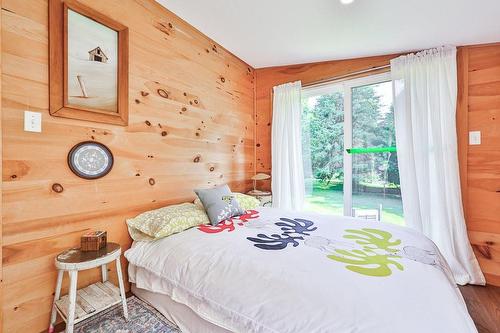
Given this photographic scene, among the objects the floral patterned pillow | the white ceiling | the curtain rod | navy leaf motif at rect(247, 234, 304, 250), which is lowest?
navy leaf motif at rect(247, 234, 304, 250)

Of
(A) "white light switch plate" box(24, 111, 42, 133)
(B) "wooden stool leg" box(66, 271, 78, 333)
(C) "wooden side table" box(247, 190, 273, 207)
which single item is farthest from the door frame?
(A) "white light switch plate" box(24, 111, 42, 133)

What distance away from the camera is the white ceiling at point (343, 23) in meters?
1.78

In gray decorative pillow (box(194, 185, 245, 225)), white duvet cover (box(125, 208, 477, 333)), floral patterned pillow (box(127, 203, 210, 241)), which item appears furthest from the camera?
gray decorative pillow (box(194, 185, 245, 225))

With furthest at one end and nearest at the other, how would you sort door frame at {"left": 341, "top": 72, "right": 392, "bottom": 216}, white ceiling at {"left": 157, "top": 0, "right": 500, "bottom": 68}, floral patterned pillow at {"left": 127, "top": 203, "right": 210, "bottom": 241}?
door frame at {"left": 341, "top": 72, "right": 392, "bottom": 216}, white ceiling at {"left": 157, "top": 0, "right": 500, "bottom": 68}, floral patterned pillow at {"left": 127, "top": 203, "right": 210, "bottom": 241}

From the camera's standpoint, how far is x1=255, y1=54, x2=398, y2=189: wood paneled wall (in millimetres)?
2814

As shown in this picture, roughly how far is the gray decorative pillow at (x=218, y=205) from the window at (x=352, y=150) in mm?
1291

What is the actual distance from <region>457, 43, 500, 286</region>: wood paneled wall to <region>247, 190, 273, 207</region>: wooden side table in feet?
6.41

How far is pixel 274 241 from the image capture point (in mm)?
1513

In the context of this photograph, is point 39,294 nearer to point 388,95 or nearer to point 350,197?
point 350,197

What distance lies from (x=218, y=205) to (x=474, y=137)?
96.5 inches

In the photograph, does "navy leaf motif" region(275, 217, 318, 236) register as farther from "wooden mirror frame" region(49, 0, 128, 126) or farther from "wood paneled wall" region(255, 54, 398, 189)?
"wooden mirror frame" region(49, 0, 128, 126)

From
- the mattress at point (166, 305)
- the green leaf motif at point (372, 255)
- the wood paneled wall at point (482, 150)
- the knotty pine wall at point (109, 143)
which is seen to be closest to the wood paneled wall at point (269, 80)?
the knotty pine wall at point (109, 143)

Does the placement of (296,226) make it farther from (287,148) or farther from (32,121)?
(32,121)

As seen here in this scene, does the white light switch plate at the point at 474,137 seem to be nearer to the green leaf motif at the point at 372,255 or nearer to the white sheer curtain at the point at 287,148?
the green leaf motif at the point at 372,255
